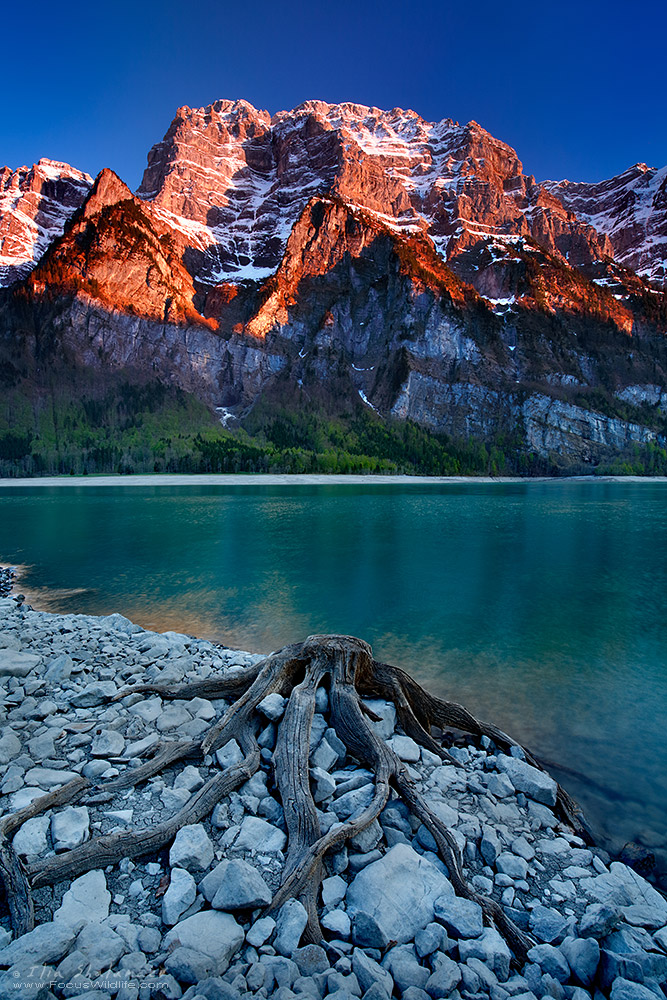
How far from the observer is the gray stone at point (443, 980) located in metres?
3.60

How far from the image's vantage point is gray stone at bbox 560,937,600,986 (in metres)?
3.98

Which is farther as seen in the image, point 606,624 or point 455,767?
point 606,624

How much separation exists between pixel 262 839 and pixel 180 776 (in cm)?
138

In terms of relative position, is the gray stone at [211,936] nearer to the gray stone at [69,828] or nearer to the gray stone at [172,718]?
the gray stone at [69,828]

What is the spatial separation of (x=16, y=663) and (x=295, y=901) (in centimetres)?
647

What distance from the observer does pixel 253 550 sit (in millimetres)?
32312

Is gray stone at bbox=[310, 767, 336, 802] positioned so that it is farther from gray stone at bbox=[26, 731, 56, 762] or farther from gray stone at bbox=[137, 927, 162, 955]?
gray stone at bbox=[26, 731, 56, 762]

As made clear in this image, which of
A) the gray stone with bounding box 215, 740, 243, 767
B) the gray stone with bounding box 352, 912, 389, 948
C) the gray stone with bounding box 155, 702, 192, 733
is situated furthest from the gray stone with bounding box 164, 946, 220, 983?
the gray stone with bounding box 155, 702, 192, 733

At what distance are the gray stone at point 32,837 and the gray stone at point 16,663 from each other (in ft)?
13.2

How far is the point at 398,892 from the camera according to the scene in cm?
437

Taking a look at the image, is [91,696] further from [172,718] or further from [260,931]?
[260,931]

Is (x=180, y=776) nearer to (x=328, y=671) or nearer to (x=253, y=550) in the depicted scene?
(x=328, y=671)

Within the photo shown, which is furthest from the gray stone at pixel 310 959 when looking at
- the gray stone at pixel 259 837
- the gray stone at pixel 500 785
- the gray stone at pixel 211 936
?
the gray stone at pixel 500 785

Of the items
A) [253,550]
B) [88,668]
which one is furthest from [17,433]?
[88,668]
